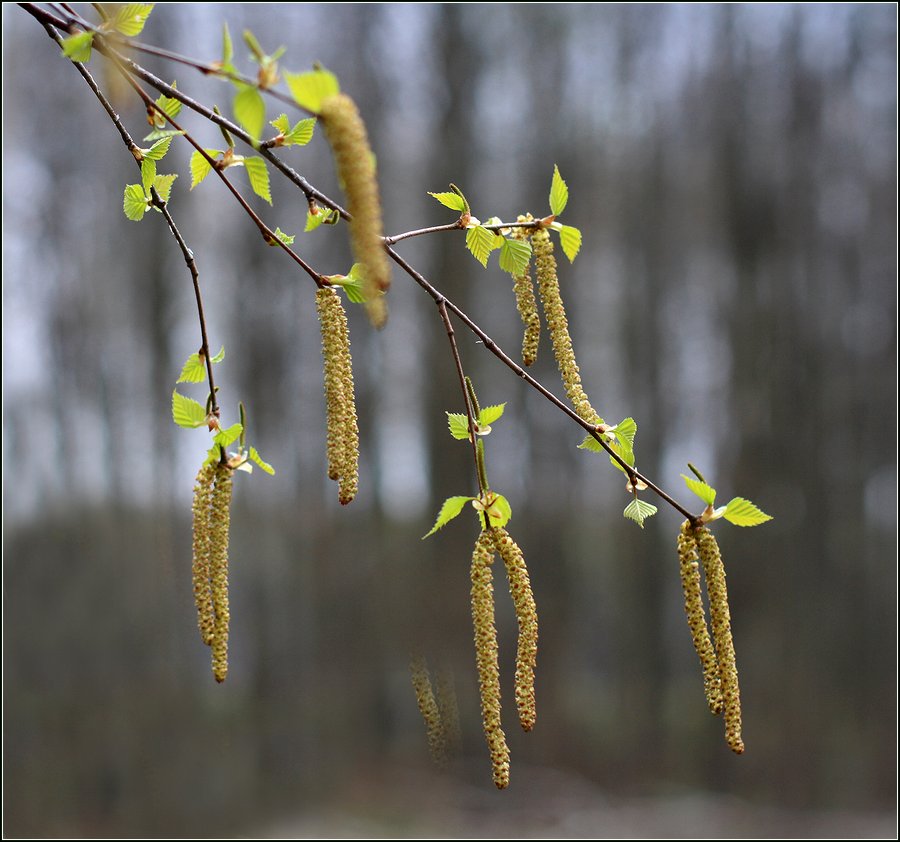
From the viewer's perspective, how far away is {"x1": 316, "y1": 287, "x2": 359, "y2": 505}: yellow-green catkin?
370mm

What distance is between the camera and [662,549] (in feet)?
6.68

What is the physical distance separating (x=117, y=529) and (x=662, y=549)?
1.19 m

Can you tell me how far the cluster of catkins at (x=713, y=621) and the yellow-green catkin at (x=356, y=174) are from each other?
0.59 ft

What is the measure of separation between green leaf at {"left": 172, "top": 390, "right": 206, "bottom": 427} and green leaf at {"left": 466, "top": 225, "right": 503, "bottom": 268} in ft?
0.44

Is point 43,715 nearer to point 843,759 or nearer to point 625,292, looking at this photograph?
point 625,292

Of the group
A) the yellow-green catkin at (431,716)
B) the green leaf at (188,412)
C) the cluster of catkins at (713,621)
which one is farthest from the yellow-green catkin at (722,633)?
the yellow-green catkin at (431,716)

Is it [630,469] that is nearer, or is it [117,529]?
[630,469]

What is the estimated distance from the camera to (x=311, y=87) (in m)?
0.25

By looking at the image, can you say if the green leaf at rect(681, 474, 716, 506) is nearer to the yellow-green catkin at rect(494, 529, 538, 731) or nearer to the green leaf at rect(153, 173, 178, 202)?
the yellow-green catkin at rect(494, 529, 538, 731)

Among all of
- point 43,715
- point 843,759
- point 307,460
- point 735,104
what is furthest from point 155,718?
point 735,104

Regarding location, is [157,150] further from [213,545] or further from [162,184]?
[213,545]

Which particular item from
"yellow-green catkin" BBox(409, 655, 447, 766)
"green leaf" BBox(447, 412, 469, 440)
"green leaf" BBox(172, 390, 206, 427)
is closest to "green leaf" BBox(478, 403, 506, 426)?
"green leaf" BBox(447, 412, 469, 440)

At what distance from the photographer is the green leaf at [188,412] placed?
38 centimetres

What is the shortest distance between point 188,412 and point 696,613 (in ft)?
0.73
